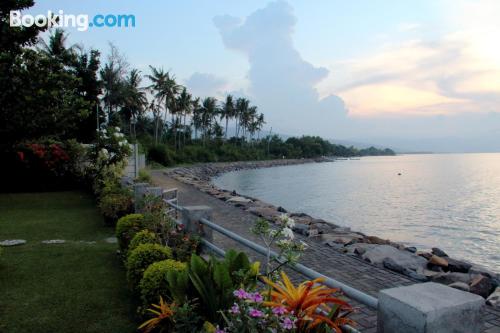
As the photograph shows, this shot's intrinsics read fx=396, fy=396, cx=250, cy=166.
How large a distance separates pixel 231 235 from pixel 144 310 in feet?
4.10

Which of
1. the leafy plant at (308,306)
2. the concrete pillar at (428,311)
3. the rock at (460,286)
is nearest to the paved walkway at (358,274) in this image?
the rock at (460,286)

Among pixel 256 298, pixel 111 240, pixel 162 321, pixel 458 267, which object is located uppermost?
pixel 256 298

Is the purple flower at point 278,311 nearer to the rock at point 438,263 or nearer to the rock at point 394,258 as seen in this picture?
the rock at point 394,258

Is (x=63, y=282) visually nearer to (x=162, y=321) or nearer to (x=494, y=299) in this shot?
(x=162, y=321)

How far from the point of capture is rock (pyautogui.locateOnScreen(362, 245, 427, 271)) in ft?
23.2

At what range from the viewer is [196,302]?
3.39 meters

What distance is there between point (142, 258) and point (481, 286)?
17.2ft

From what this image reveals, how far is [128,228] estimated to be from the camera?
6500mm

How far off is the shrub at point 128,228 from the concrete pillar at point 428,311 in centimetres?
482

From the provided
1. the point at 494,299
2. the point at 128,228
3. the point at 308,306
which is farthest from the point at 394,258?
the point at 308,306

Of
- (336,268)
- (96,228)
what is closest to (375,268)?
(336,268)

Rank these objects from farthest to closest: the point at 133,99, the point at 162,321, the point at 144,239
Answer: the point at 133,99, the point at 144,239, the point at 162,321

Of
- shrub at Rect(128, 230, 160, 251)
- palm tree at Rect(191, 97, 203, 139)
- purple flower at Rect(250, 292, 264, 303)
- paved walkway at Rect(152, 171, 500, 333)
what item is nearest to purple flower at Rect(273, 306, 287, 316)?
purple flower at Rect(250, 292, 264, 303)

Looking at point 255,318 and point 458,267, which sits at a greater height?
point 255,318
